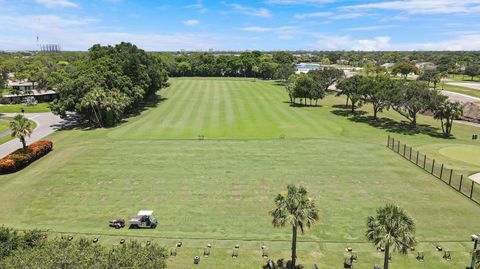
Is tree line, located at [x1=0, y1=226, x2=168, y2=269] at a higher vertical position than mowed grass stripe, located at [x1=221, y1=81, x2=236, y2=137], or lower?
lower

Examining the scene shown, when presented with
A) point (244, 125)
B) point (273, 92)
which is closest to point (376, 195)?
point (244, 125)

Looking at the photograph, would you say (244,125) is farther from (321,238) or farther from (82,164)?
(321,238)

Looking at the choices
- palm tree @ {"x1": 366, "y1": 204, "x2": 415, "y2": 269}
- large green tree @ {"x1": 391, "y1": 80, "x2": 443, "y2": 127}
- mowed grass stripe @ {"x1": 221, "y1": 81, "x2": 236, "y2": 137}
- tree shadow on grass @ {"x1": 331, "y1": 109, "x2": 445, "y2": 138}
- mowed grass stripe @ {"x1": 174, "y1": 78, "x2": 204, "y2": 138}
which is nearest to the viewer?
palm tree @ {"x1": 366, "y1": 204, "x2": 415, "y2": 269}

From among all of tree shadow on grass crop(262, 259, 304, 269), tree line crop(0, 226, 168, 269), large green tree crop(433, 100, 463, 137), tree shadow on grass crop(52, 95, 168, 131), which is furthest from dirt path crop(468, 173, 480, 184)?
tree shadow on grass crop(52, 95, 168, 131)

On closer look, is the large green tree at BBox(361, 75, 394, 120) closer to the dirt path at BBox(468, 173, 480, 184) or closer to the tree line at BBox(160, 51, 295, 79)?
the dirt path at BBox(468, 173, 480, 184)

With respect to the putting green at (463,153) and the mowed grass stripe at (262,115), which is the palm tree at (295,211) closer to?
the putting green at (463,153)

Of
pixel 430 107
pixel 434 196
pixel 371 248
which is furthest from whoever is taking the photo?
pixel 430 107

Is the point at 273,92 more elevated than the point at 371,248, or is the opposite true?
the point at 273,92
